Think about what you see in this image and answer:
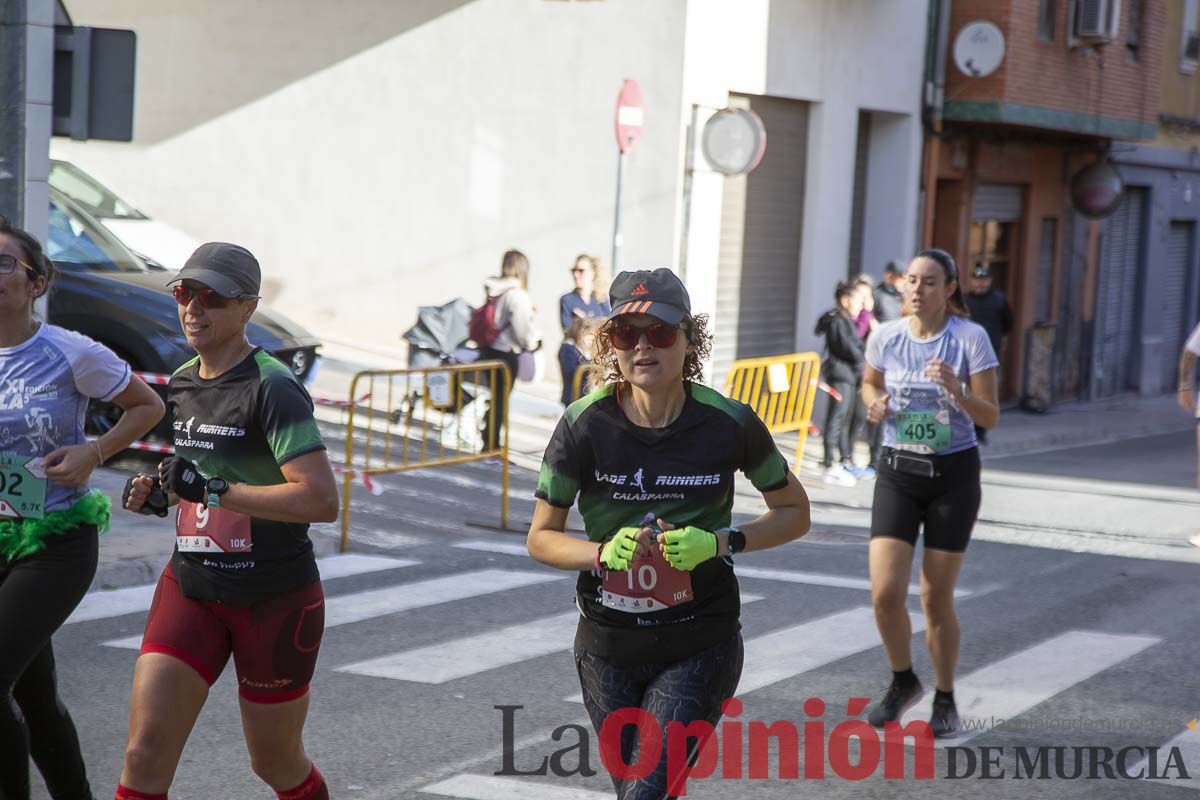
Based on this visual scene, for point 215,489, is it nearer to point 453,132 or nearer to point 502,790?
point 502,790

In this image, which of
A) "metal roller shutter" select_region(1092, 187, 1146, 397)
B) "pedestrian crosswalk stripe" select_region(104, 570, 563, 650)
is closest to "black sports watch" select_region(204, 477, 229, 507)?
"pedestrian crosswalk stripe" select_region(104, 570, 563, 650)

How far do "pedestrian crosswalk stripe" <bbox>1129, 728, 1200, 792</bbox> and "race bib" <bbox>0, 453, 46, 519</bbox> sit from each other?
4.09m

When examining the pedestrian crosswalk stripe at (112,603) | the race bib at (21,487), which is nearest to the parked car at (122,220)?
the pedestrian crosswalk stripe at (112,603)

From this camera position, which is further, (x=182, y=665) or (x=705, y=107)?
(x=705, y=107)

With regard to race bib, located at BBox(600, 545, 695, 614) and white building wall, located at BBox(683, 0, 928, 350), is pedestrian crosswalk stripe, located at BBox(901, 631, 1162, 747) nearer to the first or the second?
race bib, located at BBox(600, 545, 695, 614)

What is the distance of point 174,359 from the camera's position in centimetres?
1174

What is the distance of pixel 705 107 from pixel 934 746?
1212 cm

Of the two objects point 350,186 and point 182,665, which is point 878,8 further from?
point 182,665

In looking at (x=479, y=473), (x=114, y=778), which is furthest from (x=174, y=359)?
(x=114, y=778)

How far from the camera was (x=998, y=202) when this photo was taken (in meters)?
24.4

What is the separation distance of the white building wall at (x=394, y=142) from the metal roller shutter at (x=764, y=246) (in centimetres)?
140

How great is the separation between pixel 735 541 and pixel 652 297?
25.6 inches

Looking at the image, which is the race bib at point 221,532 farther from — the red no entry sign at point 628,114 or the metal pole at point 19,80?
the red no entry sign at point 628,114

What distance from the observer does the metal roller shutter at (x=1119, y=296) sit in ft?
91.6
